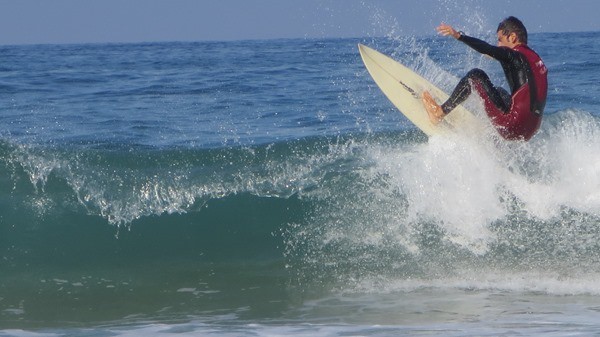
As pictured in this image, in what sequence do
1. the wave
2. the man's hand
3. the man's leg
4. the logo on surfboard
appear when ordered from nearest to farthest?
the man's hand < the man's leg < the wave < the logo on surfboard

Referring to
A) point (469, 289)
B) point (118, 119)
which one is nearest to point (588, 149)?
point (469, 289)

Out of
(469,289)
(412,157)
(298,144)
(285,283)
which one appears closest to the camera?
(469,289)

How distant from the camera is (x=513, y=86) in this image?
8.19 meters

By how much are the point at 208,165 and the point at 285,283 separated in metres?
2.97

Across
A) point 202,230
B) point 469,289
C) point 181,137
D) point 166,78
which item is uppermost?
point 166,78

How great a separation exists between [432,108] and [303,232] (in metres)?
1.82

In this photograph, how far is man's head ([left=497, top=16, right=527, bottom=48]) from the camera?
A: 8172 millimetres

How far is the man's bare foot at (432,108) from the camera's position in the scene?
8578 millimetres

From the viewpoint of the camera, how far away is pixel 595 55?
23.3 m

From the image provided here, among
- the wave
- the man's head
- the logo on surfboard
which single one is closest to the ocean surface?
the wave

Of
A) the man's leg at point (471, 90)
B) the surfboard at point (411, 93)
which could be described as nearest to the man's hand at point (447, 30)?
the man's leg at point (471, 90)

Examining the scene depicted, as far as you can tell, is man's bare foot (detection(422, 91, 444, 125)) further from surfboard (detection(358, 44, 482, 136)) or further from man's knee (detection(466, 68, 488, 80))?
man's knee (detection(466, 68, 488, 80))

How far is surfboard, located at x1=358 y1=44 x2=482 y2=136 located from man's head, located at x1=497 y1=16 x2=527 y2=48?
84 centimetres

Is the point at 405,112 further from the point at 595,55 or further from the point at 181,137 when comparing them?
the point at 595,55
